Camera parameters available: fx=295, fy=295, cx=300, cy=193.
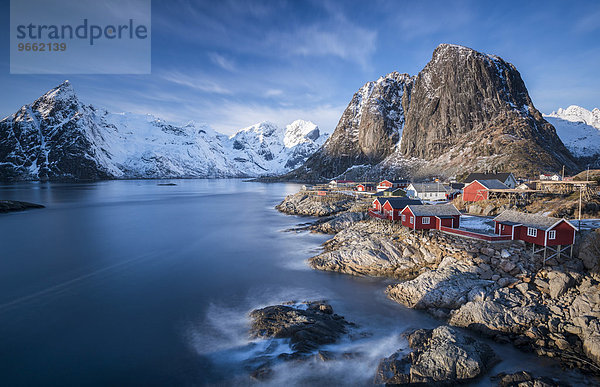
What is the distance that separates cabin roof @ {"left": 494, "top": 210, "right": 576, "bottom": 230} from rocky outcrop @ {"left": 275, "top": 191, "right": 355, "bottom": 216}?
1307 inches

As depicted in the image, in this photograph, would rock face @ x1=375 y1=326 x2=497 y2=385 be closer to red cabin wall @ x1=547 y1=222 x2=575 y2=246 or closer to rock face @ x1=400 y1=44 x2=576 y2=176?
red cabin wall @ x1=547 y1=222 x2=575 y2=246

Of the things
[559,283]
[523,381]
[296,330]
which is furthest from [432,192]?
[296,330]

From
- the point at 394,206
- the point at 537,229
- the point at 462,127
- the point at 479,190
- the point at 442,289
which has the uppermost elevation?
the point at 462,127

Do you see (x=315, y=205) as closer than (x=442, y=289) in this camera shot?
No

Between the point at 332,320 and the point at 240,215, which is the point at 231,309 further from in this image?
the point at 240,215

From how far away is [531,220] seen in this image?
2323 centimetres

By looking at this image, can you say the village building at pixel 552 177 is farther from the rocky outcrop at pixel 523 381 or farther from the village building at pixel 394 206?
the rocky outcrop at pixel 523 381

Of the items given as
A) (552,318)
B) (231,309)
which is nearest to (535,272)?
(552,318)

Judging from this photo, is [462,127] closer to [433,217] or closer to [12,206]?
[433,217]

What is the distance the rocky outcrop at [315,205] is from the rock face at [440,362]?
138 ft

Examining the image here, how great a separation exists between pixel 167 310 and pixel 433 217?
24.4 meters

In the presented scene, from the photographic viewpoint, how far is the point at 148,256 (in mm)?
33000

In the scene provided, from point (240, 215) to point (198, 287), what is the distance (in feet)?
132

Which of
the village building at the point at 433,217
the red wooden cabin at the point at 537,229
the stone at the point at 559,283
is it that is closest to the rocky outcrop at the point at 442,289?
the stone at the point at 559,283
